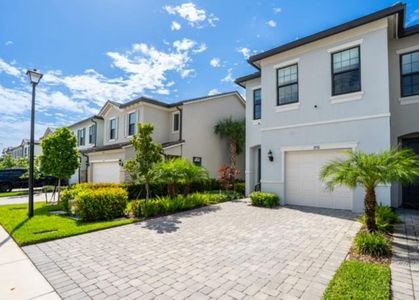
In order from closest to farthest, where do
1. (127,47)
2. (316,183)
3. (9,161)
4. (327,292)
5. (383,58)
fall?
(327,292) < (383,58) < (316,183) < (127,47) < (9,161)

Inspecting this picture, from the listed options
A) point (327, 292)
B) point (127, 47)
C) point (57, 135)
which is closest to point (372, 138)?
point (327, 292)

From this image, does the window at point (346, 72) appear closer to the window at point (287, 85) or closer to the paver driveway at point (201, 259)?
the window at point (287, 85)

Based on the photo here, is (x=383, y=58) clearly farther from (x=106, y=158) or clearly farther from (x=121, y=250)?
(x=106, y=158)

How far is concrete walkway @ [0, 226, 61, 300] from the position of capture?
3.87m

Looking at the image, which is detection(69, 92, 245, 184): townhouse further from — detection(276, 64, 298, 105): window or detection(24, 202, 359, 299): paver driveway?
detection(24, 202, 359, 299): paver driveway

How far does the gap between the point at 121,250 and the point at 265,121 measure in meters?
9.00

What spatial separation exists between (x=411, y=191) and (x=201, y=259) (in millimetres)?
9755

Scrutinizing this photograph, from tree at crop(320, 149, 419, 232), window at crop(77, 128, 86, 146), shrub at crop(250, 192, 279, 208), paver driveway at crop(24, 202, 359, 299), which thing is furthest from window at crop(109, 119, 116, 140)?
tree at crop(320, 149, 419, 232)

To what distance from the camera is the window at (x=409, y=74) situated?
9.86 metres

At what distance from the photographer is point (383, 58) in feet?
30.3

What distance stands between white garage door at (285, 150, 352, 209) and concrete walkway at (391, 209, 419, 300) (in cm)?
264

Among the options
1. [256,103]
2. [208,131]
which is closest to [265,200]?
[256,103]

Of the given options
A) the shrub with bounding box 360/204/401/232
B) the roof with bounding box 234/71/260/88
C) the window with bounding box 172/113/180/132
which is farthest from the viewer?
the window with bounding box 172/113/180/132

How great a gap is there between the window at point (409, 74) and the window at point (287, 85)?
13.4ft
